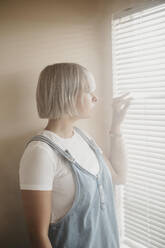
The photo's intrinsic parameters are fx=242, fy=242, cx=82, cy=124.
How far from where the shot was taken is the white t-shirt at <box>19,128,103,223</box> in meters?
0.95

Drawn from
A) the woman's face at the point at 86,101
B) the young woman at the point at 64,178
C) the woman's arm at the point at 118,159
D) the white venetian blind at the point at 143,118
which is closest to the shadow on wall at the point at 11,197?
the young woman at the point at 64,178

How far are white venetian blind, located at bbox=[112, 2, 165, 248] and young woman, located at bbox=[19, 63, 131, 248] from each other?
26cm

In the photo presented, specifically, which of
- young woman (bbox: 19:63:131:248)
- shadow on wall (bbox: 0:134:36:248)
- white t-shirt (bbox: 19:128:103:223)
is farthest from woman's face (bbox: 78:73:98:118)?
shadow on wall (bbox: 0:134:36:248)

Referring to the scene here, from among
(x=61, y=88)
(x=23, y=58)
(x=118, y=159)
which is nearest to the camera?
(x=61, y=88)

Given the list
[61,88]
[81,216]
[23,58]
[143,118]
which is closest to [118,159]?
[143,118]

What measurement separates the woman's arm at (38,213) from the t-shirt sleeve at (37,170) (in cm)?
3

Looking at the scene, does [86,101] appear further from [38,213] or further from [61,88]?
[38,213]

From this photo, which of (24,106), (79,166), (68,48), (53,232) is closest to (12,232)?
(53,232)

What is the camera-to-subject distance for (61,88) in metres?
1.05

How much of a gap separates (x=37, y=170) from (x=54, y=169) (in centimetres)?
8

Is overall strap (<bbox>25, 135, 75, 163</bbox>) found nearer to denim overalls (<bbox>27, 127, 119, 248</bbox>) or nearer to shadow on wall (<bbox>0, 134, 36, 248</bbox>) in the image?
→ denim overalls (<bbox>27, 127, 119, 248</bbox>)

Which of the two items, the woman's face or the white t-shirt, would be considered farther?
the woman's face

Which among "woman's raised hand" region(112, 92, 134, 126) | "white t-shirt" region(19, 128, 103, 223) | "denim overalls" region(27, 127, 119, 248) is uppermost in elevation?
"woman's raised hand" region(112, 92, 134, 126)

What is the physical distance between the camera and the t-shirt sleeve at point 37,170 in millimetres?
946
